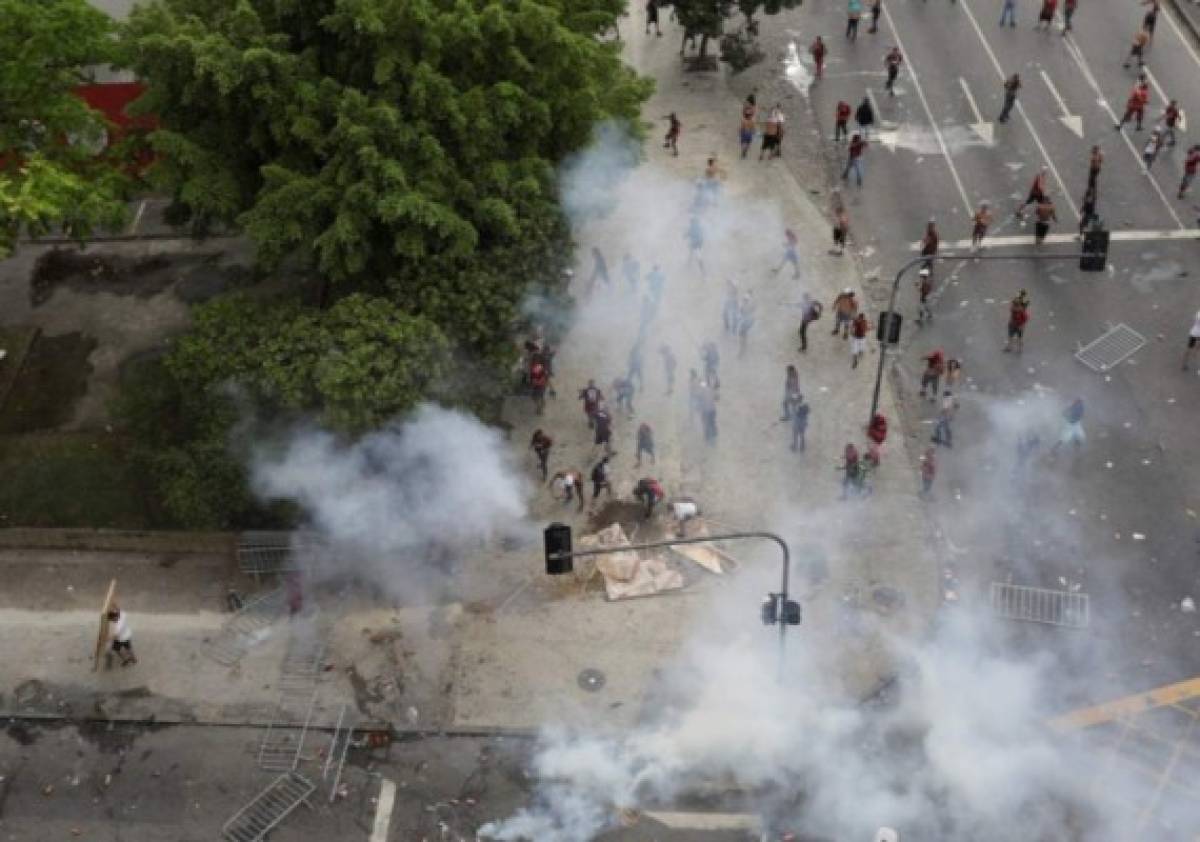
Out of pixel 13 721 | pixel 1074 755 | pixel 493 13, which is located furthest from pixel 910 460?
pixel 13 721

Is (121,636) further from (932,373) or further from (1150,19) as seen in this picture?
(1150,19)

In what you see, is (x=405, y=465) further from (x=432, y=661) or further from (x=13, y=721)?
(x=13, y=721)

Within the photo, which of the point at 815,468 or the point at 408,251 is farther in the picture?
the point at 815,468

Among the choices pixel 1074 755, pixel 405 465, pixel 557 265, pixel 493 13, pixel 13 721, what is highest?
pixel 493 13

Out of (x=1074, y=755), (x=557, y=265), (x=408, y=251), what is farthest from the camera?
(x=557, y=265)

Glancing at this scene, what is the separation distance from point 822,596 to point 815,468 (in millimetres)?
2822

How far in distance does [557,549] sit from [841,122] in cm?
1686

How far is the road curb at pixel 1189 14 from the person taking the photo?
3145 centimetres

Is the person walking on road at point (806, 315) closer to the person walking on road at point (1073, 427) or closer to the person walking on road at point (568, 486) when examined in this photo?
the person walking on road at point (1073, 427)

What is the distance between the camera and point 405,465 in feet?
63.8

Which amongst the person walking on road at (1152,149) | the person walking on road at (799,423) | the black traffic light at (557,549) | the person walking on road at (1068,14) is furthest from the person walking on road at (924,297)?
the black traffic light at (557,549)

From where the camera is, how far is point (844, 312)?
2348 cm

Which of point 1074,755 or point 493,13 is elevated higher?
point 493,13

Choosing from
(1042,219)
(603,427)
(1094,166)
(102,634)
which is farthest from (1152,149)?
(102,634)
